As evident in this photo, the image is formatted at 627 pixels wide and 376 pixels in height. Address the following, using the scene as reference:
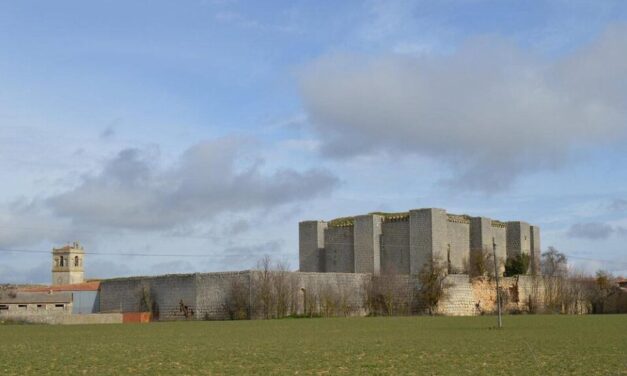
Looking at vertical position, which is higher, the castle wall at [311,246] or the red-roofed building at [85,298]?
the castle wall at [311,246]

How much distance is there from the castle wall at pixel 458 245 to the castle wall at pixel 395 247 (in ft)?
12.3

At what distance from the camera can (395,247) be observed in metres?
73.1

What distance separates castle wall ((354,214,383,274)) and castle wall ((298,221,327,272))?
405cm

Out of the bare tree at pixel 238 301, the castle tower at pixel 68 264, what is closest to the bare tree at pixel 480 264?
the bare tree at pixel 238 301

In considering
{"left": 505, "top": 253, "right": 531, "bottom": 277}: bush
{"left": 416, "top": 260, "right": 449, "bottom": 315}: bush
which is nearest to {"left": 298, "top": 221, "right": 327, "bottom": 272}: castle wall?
{"left": 416, "top": 260, "right": 449, "bottom": 315}: bush

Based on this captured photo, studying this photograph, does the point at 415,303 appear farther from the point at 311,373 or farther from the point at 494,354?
the point at 311,373

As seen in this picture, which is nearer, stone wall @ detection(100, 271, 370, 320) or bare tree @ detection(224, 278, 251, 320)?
bare tree @ detection(224, 278, 251, 320)

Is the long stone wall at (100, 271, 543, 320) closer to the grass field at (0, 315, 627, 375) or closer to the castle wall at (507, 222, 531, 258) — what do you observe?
the castle wall at (507, 222, 531, 258)

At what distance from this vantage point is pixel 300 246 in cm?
7900

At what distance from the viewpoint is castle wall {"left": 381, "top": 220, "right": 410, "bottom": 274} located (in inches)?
2837

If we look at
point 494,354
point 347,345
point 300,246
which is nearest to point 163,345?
point 347,345

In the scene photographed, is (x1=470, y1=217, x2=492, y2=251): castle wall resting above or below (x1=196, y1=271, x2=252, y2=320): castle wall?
Result: above

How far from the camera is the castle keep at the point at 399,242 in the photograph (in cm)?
7144

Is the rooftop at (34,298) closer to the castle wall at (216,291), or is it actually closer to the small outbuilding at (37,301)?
the small outbuilding at (37,301)
